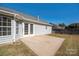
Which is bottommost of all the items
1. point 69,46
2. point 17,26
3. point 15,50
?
point 15,50

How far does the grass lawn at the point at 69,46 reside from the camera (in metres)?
12.2

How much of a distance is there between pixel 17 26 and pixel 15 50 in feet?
7.67

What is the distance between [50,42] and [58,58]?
1935 mm

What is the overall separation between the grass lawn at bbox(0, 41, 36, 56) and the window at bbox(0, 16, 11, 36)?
2.79 ft

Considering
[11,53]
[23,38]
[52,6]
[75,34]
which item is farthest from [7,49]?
[75,34]

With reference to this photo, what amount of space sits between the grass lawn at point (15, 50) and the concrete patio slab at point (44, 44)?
1.22ft

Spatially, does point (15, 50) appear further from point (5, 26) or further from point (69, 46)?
point (69, 46)

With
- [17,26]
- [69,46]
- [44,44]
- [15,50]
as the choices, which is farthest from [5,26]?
[69,46]

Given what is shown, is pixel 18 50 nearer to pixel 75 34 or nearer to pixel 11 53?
pixel 11 53

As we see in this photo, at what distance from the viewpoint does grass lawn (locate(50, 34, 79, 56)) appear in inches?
479

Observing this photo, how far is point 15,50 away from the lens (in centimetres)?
1188

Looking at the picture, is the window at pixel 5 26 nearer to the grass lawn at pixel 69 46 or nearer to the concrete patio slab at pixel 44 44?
the concrete patio slab at pixel 44 44

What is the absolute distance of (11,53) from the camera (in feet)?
37.6

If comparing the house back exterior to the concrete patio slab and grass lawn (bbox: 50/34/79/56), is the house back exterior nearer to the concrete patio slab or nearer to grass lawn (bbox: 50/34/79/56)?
the concrete patio slab
